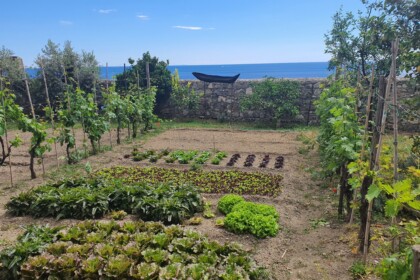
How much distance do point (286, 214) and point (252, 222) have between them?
38.6 inches

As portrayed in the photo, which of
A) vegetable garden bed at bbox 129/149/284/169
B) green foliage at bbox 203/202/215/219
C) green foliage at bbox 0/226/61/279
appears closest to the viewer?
green foliage at bbox 0/226/61/279

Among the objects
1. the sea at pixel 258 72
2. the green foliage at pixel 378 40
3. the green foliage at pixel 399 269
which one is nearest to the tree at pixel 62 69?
the sea at pixel 258 72

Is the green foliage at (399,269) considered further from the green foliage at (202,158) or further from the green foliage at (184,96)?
the green foliage at (184,96)

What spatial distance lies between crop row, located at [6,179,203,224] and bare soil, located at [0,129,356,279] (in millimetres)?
208

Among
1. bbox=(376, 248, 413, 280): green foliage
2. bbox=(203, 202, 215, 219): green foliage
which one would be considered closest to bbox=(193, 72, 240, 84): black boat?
bbox=(203, 202, 215, 219): green foliage

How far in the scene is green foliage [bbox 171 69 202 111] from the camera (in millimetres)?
15148

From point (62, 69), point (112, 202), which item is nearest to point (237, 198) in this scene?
point (112, 202)

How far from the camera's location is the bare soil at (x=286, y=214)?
4.43 m

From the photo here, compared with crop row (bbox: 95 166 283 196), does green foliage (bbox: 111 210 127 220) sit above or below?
below

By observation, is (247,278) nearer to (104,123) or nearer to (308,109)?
(104,123)

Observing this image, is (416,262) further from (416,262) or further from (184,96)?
(184,96)

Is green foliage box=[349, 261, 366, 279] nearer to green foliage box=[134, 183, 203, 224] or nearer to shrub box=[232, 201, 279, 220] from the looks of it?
shrub box=[232, 201, 279, 220]

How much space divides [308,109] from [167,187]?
9.49m

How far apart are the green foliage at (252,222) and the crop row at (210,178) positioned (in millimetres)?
1261
